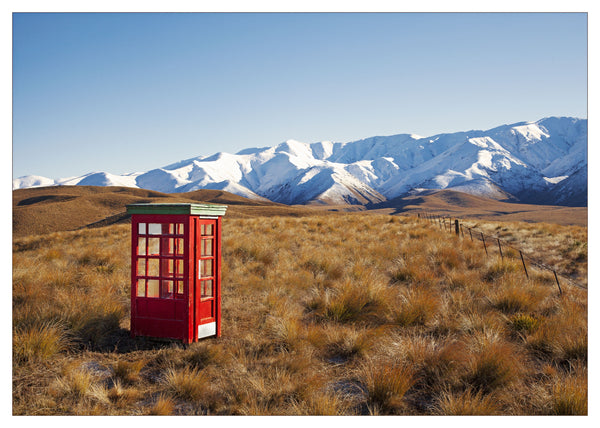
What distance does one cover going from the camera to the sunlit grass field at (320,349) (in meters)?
4.60

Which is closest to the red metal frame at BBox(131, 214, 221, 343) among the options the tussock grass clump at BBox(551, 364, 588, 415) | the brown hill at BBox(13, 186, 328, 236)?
the tussock grass clump at BBox(551, 364, 588, 415)

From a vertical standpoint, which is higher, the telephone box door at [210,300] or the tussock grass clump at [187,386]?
the telephone box door at [210,300]

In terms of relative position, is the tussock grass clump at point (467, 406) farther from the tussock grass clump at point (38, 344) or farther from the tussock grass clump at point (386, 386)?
the tussock grass clump at point (38, 344)

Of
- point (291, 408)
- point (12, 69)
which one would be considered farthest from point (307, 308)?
point (12, 69)

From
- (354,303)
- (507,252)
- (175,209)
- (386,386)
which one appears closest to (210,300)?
(175,209)

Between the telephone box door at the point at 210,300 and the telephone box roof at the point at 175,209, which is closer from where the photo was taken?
the telephone box roof at the point at 175,209

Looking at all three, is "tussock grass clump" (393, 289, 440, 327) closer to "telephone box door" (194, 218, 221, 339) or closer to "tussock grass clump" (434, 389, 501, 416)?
"tussock grass clump" (434, 389, 501, 416)

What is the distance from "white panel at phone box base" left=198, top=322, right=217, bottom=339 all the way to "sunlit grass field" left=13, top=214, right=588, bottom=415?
0.48ft

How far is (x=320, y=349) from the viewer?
6.09 metres

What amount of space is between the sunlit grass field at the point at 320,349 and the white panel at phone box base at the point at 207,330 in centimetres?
15

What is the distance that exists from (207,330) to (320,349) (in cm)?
185

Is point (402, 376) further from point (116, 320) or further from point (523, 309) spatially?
point (116, 320)

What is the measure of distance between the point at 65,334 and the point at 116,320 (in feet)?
2.76

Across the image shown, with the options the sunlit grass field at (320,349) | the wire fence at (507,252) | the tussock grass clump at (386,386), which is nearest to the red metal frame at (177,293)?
the sunlit grass field at (320,349)
